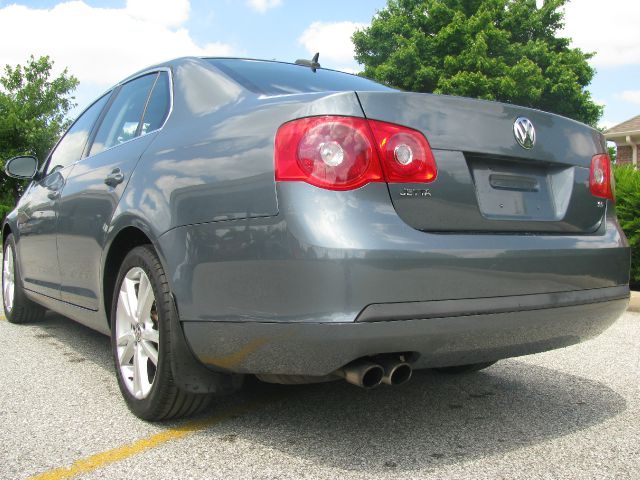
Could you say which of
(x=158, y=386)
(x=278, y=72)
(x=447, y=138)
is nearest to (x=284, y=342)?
(x=158, y=386)

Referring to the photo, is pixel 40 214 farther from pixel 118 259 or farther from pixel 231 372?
pixel 231 372

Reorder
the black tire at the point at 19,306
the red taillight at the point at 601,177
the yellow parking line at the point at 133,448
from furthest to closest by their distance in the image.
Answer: the black tire at the point at 19,306, the red taillight at the point at 601,177, the yellow parking line at the point at 133,448

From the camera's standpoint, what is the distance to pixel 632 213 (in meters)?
7.74

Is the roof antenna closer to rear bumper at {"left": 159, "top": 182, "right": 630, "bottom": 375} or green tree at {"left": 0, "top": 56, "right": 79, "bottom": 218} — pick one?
rear bumper at {"left": 159, "top": 182, "right": 630, "bottom": 375}

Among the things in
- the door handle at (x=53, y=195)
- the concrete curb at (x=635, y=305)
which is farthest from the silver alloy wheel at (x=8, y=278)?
the concrete curb at (x=635, y=305)

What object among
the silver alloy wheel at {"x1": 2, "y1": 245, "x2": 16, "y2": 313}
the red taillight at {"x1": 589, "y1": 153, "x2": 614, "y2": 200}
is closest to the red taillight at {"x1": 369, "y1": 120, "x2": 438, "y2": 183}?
the red taillight at {"x1": 589, "y1": 153, "x2": 614, "y2": 200}

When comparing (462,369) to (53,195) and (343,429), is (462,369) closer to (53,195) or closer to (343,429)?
(343,429)

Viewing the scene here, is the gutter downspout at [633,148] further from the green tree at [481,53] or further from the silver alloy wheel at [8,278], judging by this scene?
the silver alloy wheel at [8,278]

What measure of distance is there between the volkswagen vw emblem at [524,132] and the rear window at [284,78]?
63 cm

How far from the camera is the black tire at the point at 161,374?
→ 2590 millimetres

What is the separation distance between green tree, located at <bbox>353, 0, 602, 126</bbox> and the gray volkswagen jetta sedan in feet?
86.3

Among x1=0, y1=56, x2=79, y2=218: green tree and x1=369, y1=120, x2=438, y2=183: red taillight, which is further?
x1=0, y1=56, x2=79, y2=218: green tree

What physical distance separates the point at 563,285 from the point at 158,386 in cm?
164

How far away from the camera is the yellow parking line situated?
230 cm
